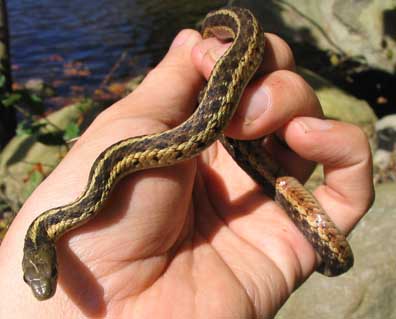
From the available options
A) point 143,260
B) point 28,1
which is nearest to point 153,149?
point 143,260

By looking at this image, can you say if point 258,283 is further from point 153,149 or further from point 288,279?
point 153,149

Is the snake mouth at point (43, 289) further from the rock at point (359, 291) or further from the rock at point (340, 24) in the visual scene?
the rock at point (340, 24)

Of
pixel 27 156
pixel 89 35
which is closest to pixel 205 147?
pixel 27 156

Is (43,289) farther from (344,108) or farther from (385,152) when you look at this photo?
(344,108)

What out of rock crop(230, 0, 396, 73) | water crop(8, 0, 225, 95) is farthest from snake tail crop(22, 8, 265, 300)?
water crop(8, 0, 225, 95)

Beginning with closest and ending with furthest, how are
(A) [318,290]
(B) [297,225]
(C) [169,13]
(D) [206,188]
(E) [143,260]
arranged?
(E) [143,260] < (B) [297,225] < (D) [206,188] < (A) [318,290] < (C) [169,13]

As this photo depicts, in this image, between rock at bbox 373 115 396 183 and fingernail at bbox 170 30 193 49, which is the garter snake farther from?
rock at bbox 373 115 396 183

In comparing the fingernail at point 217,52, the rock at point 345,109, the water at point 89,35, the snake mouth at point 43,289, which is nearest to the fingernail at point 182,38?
the fingernail at point 217,52
